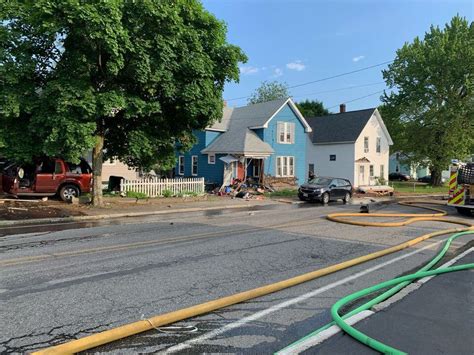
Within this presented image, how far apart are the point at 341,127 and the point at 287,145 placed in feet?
36.7

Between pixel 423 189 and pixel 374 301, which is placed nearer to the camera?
pixel 374 301

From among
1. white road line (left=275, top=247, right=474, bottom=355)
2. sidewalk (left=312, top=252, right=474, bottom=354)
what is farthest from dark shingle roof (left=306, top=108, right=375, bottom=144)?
white road line (left=275, top=247, right=474, bottom=355)

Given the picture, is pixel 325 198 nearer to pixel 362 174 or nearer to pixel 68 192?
pixel 68 192

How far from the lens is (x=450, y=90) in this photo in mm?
39875

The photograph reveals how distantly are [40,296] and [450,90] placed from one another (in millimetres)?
44475

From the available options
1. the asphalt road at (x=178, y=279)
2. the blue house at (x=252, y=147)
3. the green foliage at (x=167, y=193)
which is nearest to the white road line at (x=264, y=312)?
the asphalt road at (x=178, y=279)

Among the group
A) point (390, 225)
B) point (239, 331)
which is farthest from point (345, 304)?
point (390, 225)

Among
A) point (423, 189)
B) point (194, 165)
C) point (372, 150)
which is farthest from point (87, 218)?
point (423, 189)

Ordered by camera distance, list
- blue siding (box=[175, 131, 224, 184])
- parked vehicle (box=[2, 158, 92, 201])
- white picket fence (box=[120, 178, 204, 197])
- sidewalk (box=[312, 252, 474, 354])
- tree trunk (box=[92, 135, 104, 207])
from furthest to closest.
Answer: blue siding (box=[175, 131, 224, 184]) < white picket fence (box=[120, 178, 204, 197]) < parked vehicle (box=[2, 158, 92, 201]) < tree trunk (box=[92, 135, 104, 207]) < sidewalk (box=[312, 252, 474, 354])

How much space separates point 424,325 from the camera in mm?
4457

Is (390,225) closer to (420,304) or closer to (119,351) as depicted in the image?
(420,304)

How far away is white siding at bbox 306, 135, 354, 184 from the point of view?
122 ft

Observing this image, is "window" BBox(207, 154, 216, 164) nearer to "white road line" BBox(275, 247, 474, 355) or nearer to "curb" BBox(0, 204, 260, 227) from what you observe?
"curb" BBox(0, 204, 260, 227)

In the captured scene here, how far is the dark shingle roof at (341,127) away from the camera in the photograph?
3744cm
